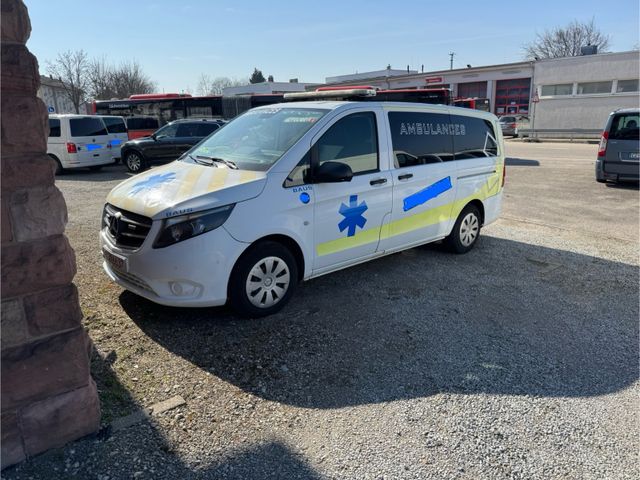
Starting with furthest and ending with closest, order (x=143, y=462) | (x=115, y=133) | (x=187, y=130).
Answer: (x=115, y=133) < (x=187, y=130) < (x=143, y=462)

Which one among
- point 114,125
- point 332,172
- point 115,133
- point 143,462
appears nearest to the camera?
point 143,462

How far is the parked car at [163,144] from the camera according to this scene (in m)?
15.9

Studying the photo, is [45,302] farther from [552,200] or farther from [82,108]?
[82,108]

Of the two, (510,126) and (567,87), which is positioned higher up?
(567,87)

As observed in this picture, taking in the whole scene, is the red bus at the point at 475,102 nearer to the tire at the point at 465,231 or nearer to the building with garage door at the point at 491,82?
the tire at the point at 465,231

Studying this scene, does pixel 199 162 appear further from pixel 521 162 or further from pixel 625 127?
pixel 521 162

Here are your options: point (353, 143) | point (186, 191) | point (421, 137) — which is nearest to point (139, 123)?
point (421, 137)

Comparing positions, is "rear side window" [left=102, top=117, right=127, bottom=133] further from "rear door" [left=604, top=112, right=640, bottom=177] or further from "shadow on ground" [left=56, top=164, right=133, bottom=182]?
"rear door" [left=604, top=112, right=640, bottom=177]

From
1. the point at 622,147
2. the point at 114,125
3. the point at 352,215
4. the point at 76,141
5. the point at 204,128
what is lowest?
the point at 352,215

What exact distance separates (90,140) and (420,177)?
13.5 m

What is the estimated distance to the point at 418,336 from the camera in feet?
13.4

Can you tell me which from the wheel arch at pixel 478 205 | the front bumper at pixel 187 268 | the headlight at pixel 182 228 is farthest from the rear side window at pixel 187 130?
the headlight at pixel 182 228

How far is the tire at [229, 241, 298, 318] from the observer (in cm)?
396

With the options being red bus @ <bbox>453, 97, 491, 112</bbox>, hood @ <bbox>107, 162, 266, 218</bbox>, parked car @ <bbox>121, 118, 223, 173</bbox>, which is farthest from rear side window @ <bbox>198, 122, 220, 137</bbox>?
hood @ <bbox>107, 162, 266, 218</bbox>
